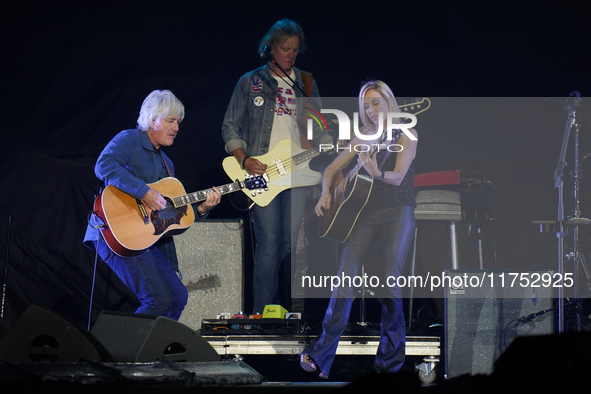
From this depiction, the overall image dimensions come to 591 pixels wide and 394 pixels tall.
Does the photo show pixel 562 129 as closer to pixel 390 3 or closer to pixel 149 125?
pixel 390 3

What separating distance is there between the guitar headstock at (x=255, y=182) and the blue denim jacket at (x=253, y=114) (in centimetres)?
19

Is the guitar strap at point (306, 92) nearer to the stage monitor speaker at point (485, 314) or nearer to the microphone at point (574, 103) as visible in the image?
the stage monitor speaker at point (485, 314)

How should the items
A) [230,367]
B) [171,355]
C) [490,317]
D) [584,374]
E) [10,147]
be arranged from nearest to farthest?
[584,374] < [230,367] < [171,355] < [490,317] < [10,147]

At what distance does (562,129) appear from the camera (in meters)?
4.40

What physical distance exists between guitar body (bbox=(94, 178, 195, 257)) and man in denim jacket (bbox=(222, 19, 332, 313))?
668mm

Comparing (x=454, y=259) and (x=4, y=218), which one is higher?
(x=4, y=218)

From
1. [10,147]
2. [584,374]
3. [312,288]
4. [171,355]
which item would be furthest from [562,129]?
[10,147]

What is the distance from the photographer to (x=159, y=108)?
428 cm

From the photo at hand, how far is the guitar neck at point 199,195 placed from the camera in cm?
418

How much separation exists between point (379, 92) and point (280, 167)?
945 millimetres

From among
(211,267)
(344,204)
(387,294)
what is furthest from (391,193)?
(211,267)

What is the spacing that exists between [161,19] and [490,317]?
3.42 metres

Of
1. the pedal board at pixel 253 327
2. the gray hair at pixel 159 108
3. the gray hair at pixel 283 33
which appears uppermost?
the gray hair at pixel 283 33

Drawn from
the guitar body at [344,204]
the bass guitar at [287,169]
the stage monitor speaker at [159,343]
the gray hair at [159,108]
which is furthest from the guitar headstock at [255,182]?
the stage monitor speaker at [159,343]
